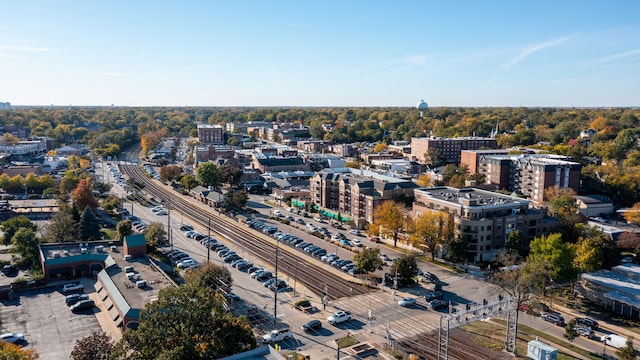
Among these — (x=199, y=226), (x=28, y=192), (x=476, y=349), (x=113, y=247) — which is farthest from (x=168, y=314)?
(x=28, y=192)

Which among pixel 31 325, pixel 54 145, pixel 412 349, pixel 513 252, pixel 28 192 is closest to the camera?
pixel 412 349

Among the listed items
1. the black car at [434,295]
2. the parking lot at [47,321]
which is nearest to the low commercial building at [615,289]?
the black car at [434,295]

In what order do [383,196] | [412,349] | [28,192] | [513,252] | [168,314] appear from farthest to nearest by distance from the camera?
[28,192] < [383,196] < [513,252] < [412,349] < [168,314]

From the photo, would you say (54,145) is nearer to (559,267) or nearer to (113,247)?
(113,247)

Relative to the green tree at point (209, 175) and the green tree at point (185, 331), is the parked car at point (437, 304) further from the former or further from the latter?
the green tree at point (209, 175)

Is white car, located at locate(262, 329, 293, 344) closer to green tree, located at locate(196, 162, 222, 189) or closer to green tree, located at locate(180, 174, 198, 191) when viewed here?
green tree, located at locate(196, 162, 222, 189)
